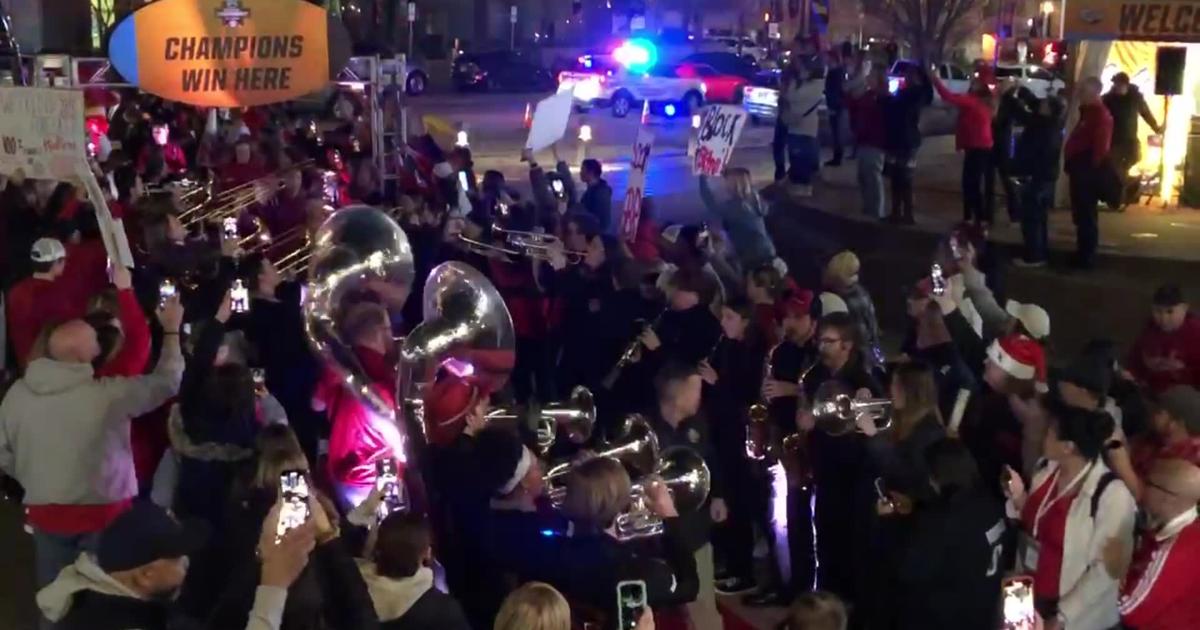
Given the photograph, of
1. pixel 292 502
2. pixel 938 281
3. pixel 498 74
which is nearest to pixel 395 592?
pixel 292 502

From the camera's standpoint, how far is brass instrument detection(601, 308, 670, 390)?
7.57m

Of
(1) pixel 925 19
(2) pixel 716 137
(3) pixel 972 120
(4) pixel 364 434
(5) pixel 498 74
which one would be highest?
(1) pixel 925 19

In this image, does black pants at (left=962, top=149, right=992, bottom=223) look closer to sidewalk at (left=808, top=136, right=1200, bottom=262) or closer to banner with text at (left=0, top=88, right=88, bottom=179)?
sidewalk at (left=808, top=136, right=1200, bottom=262)

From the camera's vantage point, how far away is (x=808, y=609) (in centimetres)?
414

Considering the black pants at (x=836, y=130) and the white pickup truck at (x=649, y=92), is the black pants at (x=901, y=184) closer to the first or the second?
the black pants at (x=836, y=130)

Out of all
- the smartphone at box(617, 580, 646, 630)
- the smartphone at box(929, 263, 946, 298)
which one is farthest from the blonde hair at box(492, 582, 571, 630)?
the smartphone at box(929, 263, 946, 298)

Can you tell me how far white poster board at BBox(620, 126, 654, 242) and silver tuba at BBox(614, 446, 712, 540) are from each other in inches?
191

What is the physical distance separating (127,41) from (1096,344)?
8.35 m

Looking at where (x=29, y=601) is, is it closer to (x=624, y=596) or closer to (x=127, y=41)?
(x=624, y=596)

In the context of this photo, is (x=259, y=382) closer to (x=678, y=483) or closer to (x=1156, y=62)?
(x=678, y=483)

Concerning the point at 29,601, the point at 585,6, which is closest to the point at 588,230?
the point at 29,601

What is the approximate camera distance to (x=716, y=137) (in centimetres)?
1072

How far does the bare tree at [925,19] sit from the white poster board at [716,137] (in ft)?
103

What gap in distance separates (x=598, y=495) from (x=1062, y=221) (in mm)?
11473
